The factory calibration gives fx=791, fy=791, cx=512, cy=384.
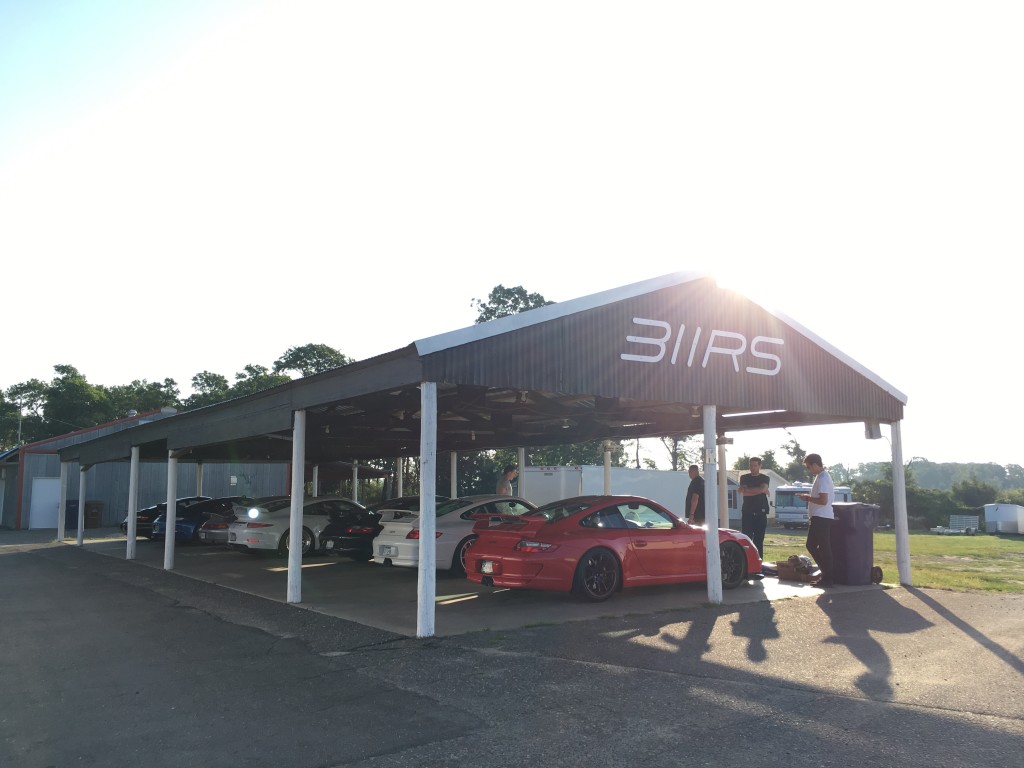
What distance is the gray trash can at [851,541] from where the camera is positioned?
12125mm

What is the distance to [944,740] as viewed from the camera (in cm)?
478

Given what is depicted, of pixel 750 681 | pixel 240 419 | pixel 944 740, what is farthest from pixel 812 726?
pixel 240 419

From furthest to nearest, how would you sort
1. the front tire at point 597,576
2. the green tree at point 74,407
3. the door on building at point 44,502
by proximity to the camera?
the green tree at point 74,407 → the door on building at point 44,502 → the front tire at point 597,576

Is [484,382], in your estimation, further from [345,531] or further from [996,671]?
[345,531]

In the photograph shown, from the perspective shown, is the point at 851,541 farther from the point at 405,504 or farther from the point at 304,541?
the point at 304,541

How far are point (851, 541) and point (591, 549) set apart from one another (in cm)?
468

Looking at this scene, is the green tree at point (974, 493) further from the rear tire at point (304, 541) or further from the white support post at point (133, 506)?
the white support post at point (133, 506)

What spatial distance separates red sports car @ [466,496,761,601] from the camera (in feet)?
32.4

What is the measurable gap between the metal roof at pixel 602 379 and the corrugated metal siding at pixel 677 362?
2 cm

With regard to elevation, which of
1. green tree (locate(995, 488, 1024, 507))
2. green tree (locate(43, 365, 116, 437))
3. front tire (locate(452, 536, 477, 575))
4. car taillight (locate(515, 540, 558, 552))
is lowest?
green tree (locate(995, 488, 1024, 507))

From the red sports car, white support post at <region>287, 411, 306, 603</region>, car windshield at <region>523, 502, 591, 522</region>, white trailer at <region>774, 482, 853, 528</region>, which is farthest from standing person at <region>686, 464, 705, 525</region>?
white trailer at <region>774, 482, 853, 528</region>

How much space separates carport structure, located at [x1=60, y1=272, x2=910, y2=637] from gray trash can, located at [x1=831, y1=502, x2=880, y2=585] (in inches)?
36.2

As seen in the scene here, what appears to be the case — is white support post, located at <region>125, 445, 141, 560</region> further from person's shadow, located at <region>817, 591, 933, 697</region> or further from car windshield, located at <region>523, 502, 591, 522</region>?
person's shadow, located at <region>817, 591, 933, 697</region>

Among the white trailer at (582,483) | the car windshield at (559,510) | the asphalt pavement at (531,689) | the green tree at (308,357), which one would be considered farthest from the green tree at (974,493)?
the car windshield at (559,510)
